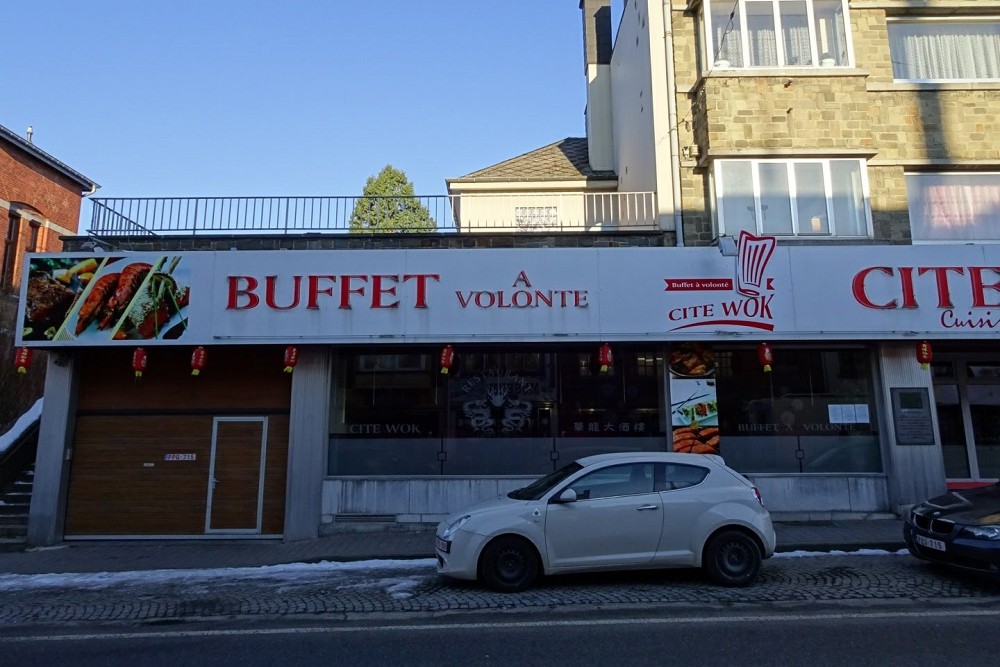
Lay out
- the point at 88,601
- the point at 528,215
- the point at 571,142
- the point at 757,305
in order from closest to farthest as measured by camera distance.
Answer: the point at 88,601, the point at 757,305, the point at 528,215, the point at 571,142

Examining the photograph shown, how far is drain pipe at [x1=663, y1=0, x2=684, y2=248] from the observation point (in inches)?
486

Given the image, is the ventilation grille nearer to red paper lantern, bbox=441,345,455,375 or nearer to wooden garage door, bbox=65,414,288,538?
wooden garage door, bbox=65,414,288,538

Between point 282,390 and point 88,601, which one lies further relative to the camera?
point 282,390

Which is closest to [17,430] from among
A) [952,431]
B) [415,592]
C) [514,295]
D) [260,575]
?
[260,575]

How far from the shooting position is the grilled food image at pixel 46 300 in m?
11.3

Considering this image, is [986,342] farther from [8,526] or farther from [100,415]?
[8,526]

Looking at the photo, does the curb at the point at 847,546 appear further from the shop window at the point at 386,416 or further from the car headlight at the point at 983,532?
the shop window at the point at 386,416

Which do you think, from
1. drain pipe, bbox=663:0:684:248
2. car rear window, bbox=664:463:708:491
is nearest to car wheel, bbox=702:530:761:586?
car rear window, bbox=664:463:708:491

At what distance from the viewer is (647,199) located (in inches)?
509

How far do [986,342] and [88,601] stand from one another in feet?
47.3

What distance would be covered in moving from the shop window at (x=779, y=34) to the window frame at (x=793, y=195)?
1.88 metres

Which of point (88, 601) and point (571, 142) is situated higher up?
point (571, 142)

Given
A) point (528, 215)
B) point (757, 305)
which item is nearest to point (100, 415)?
point (528, 215)

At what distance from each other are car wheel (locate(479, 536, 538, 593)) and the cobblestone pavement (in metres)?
0.15
